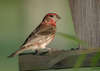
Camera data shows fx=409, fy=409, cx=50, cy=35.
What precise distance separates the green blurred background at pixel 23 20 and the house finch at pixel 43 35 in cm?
41

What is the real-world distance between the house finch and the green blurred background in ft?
1.36

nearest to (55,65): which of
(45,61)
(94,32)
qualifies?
(45,61)

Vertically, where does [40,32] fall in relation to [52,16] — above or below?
below

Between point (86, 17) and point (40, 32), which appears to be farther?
point (40, 32)

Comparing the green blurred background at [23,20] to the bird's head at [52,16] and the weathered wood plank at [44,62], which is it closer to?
the bird's head at [52,16]

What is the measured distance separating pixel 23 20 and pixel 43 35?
25.1 inches

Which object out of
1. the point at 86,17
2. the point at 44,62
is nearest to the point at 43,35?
the point at 86,17

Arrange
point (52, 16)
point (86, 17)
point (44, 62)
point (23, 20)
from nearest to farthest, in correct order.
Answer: point (44, 62), point (86, 17), point (52, 16), point (23, 20)

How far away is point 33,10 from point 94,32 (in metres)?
1.27

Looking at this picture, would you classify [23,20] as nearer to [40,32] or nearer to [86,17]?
[40,32]

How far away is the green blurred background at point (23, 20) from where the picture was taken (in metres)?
3.72

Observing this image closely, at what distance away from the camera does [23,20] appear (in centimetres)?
371

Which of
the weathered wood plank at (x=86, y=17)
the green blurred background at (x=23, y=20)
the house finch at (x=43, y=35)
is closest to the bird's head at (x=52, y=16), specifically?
the house finch at (x=43, y=35)

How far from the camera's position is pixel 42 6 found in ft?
12.4
